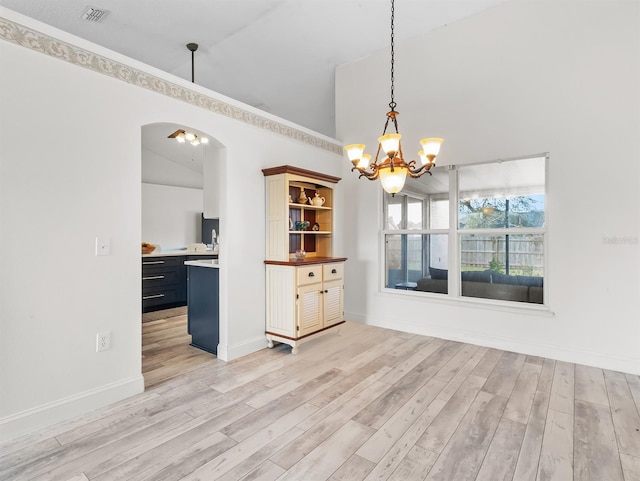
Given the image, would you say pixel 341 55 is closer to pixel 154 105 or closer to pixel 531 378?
pixel 154 105

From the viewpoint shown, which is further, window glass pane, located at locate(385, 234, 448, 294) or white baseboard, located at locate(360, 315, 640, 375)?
window glass pane, located at locate(385, 234, 448, 294)

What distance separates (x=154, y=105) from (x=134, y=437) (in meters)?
2.40

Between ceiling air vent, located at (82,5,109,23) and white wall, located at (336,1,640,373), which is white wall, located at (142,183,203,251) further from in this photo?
white wall, located at (336,1,640,373)

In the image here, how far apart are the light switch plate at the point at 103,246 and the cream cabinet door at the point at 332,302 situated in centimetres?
222

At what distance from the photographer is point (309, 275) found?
373 centimetres

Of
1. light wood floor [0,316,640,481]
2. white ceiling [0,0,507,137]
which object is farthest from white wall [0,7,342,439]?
white ceiling [0,0,507,137]

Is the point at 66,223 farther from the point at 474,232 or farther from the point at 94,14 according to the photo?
the point at 474,232

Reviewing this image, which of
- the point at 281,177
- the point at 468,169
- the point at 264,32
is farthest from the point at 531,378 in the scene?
the point at 264,32

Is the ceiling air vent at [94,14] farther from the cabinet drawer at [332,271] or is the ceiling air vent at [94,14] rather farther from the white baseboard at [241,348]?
the white baseboard at [241,348]

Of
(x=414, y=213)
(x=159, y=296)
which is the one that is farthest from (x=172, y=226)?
(x=414, y=213)

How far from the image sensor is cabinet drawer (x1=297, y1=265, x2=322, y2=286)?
3.62 m

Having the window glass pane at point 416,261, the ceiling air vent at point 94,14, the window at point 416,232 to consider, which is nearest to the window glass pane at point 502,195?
the window at point 416,232

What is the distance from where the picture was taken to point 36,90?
2150 mm

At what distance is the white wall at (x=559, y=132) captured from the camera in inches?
123
